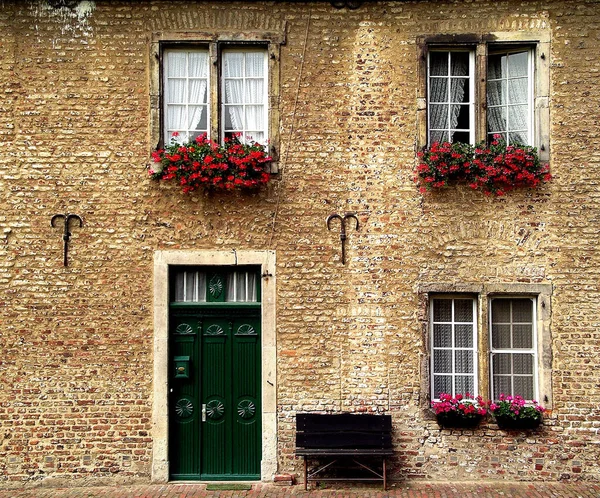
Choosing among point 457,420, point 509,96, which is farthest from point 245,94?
point 457,420

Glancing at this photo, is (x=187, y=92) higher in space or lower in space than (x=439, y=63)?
lower

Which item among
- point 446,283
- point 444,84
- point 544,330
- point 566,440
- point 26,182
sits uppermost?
point 444,84

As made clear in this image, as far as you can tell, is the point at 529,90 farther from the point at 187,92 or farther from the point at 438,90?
the point at 187,92

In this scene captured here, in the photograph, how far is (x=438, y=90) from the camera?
8.73 meters

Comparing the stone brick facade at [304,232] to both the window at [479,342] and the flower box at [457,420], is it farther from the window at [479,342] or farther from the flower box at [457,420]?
the window at [479,342]

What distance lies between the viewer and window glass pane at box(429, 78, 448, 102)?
8727mm

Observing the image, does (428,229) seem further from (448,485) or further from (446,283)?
(448,485)

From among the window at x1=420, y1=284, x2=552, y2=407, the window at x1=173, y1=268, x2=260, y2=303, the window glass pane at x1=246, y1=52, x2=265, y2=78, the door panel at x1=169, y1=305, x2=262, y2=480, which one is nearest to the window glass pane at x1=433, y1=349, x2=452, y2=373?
the window at x1=420, y1=284, x2=552, y2=407

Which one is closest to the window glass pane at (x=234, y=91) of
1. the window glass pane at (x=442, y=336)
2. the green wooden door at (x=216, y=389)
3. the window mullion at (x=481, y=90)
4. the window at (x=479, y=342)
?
the green wooden door at (x=216, y=389)

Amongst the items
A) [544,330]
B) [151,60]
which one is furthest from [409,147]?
[151,60]

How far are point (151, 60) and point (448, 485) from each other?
6562mm

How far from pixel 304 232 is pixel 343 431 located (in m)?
2.54

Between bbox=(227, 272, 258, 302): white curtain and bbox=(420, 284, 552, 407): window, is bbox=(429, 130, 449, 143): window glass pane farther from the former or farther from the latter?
bbox=(227, 272, 258, 302): white curtain

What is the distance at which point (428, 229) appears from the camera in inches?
334
